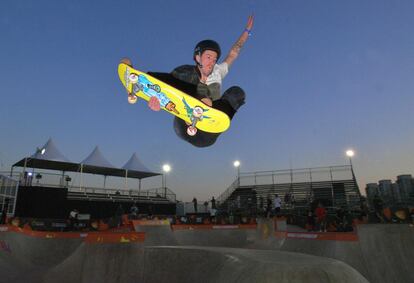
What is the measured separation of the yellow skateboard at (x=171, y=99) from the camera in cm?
687

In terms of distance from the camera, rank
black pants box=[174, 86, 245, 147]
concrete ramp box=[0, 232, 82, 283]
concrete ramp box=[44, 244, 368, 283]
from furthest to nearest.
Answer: concrete ramp box=[0, 232, 82, 283], black pants box=[174, 86, 245, 147], concrete ramp box=[44, 244, 368, 283]

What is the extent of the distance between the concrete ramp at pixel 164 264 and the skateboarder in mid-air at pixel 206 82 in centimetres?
268

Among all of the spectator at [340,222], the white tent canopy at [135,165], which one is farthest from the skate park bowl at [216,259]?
the white tent canopy at [135,165]

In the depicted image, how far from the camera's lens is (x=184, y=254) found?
724 centimetres

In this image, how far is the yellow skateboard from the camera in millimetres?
6871

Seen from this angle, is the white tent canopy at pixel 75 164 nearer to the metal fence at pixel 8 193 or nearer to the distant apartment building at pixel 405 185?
the metal fence at pixel 8 193

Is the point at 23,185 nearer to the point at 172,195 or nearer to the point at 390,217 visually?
the point at 172,195

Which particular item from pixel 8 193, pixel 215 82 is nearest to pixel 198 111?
pixel 215 82

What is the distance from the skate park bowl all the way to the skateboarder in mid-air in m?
2.85

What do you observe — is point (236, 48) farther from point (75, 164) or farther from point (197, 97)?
point (75, 164)

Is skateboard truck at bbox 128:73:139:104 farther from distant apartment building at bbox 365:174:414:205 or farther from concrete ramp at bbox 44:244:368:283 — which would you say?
distant apartment building at bbox 365:174:414:205

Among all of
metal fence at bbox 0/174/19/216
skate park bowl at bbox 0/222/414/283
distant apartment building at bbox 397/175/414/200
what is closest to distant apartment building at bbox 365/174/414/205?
distant apartment building at bbox 397/175/414/200

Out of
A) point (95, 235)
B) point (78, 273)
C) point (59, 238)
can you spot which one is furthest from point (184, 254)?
point (59, 238)

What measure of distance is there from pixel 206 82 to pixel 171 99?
2.96 feet
